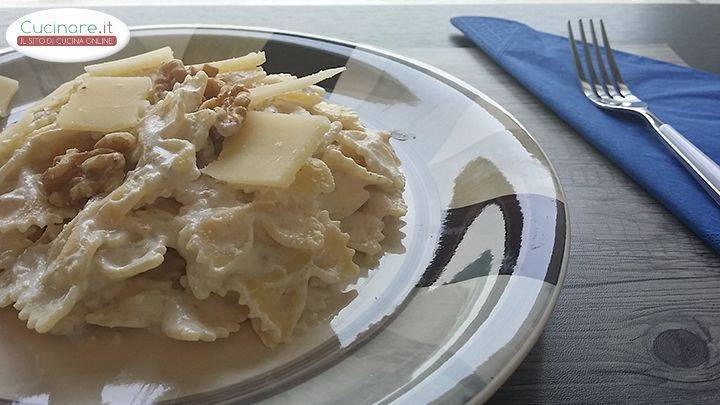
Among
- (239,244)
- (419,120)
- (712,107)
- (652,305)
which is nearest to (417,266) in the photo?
(239,244)

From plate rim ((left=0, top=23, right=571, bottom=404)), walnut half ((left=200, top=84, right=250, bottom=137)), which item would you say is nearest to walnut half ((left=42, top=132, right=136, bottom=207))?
walnut half ((left=200, top=84, right=250, bottom=137))

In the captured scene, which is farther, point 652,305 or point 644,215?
point 644,215

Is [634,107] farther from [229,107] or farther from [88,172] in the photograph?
[88,172]

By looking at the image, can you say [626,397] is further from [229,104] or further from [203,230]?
[229,104]

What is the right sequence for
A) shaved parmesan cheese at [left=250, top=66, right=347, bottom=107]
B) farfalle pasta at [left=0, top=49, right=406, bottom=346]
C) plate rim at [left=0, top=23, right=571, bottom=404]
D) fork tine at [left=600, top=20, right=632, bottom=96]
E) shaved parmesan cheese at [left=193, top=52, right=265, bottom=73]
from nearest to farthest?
plate rim at [left=0, top=23, right=571, bottom=404], farfalle pasta at [left=0, top=49, right=406, bottom=346], shaved parmesan cheese at [left=250, top=66, right=347, bottom=107], shaved parmesan cheese at [left=193, top=52, right=265, bottom=73], fork tine at [left=600, top=20, right=632, bottom=96]

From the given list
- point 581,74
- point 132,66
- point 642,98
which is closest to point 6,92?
point 132,66

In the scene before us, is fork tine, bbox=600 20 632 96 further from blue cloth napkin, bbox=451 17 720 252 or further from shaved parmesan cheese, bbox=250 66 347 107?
shaved parmesan cheese, bbox=250 66 347 107
